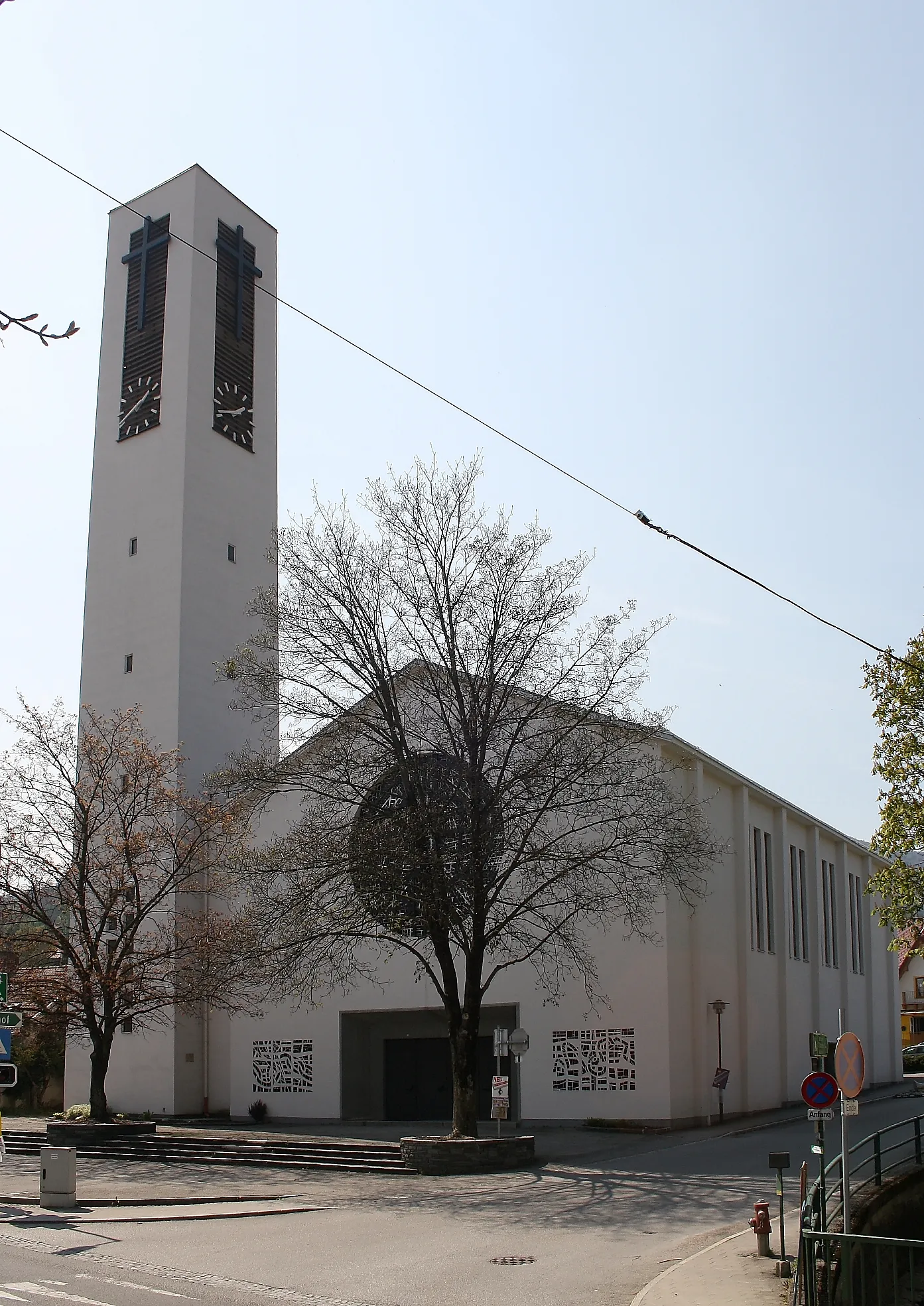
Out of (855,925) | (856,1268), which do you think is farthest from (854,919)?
(856,1268)

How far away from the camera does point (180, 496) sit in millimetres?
40938

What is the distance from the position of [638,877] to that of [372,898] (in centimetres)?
533

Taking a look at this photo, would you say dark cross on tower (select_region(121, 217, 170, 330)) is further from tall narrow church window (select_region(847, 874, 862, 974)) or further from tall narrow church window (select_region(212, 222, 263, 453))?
tall narrow church window (select_region(847, 874, 862, 974))

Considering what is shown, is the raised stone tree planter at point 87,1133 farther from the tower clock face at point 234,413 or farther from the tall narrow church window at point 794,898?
the tower clock face at point 234,413

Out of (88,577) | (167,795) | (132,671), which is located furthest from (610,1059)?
(88,577)

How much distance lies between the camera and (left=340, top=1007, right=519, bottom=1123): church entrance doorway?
3622 cm

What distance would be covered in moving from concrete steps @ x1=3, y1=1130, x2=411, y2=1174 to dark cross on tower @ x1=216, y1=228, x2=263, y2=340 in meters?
26.7

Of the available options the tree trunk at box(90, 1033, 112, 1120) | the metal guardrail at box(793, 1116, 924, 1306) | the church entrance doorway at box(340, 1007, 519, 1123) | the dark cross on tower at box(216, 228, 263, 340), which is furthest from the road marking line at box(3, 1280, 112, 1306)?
the dark cross on tower at box(216, 228, 263, 340)

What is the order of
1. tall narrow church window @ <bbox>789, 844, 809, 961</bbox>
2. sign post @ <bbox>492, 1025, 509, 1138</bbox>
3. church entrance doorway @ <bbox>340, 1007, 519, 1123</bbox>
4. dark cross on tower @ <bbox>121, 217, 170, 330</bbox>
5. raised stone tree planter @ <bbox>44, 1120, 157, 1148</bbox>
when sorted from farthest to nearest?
dark cross on tower @ <bbox>121, 217, 170, 330</bbox>
tall narrow church window @ <bbox>789, 844, 809, 961</bbox>
church entrance doorway @ <bbox>340, 1007, 519, 1123</bbox>
raised stone tree planter @ <bbox>44, 1120, 157, 1148</bbox>
sign post @ <bbox>492, 1025, 509, 1138</bbox>

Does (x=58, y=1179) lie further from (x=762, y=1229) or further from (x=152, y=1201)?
(x=762, y=1229)

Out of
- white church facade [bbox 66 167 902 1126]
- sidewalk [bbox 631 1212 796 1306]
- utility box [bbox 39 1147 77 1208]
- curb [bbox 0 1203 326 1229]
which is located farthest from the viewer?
white church facade [bbox 66 167 902 1126]

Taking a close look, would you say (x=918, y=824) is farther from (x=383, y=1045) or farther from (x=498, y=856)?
(x=383, y=1045)

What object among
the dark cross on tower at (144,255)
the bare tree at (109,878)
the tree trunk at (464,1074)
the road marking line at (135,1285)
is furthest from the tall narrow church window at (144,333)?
the road marking line at (135,1285)

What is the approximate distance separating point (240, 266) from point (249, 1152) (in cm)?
3028
